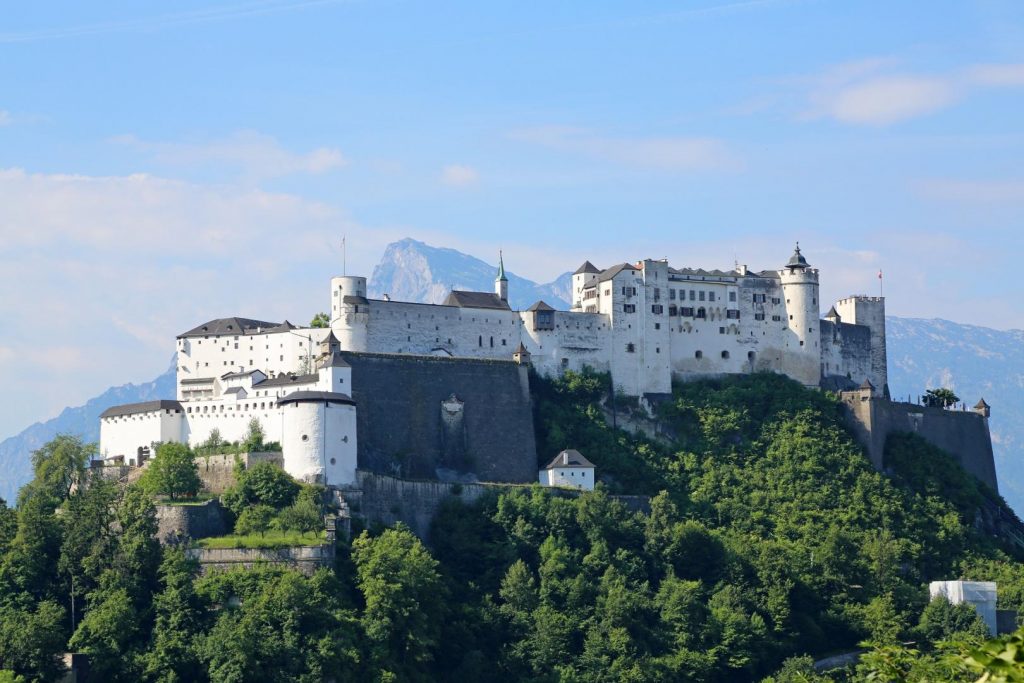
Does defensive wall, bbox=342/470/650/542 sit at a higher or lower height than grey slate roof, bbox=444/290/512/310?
lower

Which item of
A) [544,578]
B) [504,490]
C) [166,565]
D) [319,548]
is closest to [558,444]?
[504,490]

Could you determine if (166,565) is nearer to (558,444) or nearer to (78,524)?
(78,524)

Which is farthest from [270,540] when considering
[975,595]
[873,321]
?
[873,321]

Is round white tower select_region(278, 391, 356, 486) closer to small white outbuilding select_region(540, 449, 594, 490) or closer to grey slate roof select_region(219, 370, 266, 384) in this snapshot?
grey slate roof select_region(219, 370, 266, 384)

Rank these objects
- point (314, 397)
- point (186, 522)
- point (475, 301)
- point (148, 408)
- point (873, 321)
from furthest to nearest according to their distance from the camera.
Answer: point (873, 321) → point (475, 301) → point (148, 408) → point (314, 397) → point (186, 522)

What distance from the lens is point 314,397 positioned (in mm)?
61031

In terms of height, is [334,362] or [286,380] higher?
[334,362]

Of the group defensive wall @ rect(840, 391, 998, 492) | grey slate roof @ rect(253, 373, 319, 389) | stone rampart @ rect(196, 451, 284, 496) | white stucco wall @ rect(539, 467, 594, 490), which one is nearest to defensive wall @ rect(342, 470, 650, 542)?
white stucco wall @ rect(539, 467, 594, 490)

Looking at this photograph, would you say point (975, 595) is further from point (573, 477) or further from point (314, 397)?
point (314, 397)

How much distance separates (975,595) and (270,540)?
28.8 m

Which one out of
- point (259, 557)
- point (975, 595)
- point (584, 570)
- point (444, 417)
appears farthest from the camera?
point (444, 417)

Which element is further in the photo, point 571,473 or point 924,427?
point 924,427

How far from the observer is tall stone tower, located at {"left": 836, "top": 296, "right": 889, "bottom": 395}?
82.5 metres

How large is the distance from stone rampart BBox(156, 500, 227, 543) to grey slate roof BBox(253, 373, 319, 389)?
25.9 ft
